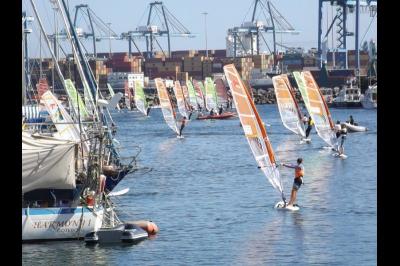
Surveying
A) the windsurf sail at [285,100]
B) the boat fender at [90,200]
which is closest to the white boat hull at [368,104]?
the windsurf sail at [285,100]

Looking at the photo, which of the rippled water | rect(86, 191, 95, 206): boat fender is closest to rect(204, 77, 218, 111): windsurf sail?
the rippled water

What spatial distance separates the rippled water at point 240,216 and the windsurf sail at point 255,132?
1.25 meters

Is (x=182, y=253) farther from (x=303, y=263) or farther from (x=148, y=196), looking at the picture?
(x=148, y=196)

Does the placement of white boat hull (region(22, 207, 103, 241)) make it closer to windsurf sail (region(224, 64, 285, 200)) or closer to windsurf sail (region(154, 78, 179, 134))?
windsurf sail (region(224, 64, 285, 200))

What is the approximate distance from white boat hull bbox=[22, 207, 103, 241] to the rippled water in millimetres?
204

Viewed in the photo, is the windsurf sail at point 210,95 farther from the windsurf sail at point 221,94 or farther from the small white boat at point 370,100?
the small white boat at point 370,100

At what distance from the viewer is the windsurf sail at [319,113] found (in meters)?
43.2

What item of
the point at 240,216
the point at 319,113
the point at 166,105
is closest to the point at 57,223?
the point at 240,216

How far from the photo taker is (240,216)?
25469mm

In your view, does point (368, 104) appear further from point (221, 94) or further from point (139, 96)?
point (139, 96)

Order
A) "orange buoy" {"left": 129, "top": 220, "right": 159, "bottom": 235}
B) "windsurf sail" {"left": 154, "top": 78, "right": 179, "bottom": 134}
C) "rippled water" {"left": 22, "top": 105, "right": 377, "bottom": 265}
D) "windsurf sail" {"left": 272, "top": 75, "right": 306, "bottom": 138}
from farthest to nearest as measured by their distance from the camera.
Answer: "windsurf sail" {"left": 154, "top": 78, "right": 179, "bottom": 134}, "windsurf sail" {"left": 272, "top": 75, "right": 306, "bottom": 138}, "orange buoy" {"left": 129, "top": 220, "right": 159, "bottom": 235}, "rippled water" {"left": 22, "top": 105, "right": 377, "bottom": 265}

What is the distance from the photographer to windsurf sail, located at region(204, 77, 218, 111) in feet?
331

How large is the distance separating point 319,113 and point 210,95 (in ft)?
192
